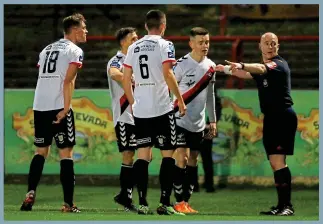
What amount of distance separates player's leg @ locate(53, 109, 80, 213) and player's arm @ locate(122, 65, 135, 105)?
2.12 ft

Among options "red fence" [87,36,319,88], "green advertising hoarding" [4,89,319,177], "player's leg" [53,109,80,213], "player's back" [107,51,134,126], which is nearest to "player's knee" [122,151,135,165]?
"player's back" [107,51,134,126]

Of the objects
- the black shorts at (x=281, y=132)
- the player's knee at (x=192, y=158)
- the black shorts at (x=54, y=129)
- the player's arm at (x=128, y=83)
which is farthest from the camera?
the player's knee at (x=192, y=158)

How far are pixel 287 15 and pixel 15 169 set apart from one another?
5914 millimetres

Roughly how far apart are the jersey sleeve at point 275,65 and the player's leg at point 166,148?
1276mm

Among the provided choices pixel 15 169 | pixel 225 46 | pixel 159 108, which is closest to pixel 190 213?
pixel 159 108

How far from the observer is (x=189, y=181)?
14.0 metres

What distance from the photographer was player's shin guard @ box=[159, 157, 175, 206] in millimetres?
12758

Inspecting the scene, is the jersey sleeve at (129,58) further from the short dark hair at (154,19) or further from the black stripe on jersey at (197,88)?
the black stripe on jersey at (197,88)

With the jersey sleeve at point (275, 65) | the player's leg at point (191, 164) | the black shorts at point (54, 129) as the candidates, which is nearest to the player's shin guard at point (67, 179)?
the black shorts at point (54, 129)

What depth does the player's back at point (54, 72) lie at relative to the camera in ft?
43.1

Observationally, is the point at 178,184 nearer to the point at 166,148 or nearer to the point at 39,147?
the point at 166,148

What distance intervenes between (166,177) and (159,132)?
49 centimetres

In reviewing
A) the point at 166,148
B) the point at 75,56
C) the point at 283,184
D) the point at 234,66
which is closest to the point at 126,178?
the point at 166,148

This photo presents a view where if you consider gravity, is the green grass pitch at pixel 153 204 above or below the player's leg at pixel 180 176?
below
